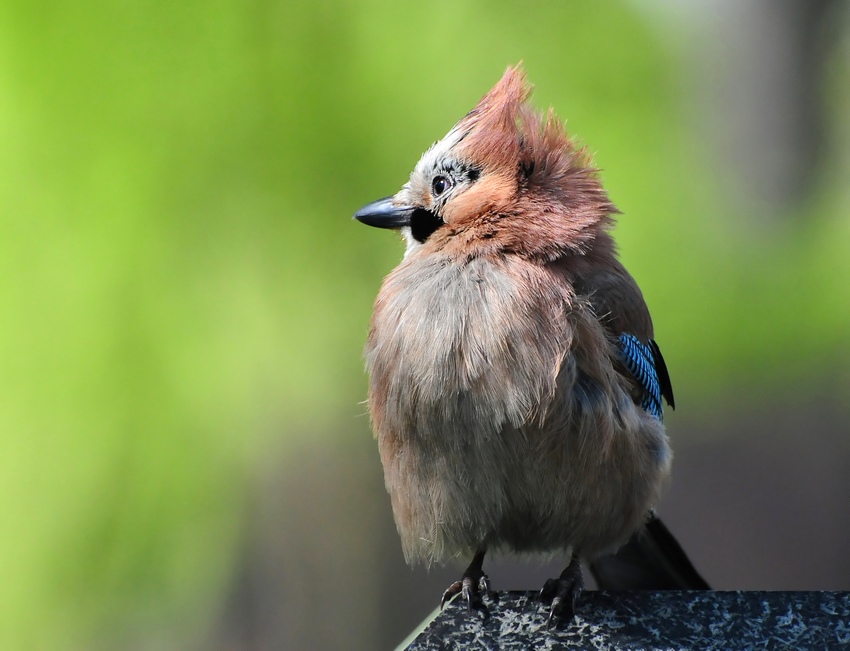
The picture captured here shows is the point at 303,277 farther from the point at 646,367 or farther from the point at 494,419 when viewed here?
the point at 494,419

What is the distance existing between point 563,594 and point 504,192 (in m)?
0.83

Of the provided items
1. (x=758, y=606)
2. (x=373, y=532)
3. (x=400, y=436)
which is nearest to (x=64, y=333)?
(x=373, y=532)

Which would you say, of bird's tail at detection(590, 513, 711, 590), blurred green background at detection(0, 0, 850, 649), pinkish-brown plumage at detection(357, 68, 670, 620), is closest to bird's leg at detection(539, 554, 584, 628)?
pinkish-brown plumage at detection(357, 68, 670, 620)

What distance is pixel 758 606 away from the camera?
1544 millimetres

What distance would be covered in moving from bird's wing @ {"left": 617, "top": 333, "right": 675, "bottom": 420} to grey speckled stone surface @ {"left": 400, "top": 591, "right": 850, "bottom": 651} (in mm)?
501

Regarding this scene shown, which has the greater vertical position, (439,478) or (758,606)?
(439,478)

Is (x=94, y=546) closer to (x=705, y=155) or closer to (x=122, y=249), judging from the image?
(x=122, y=249)

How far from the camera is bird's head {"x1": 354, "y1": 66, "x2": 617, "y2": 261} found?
178cm

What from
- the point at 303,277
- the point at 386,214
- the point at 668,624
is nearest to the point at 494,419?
the point at 668,624

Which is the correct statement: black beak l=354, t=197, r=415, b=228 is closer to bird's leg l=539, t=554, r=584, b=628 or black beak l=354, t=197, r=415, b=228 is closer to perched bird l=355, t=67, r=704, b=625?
perched bird l=355, t=67, r=704, b=625

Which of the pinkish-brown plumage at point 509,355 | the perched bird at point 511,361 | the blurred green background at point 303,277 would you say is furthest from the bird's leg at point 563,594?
the blurred green background at point 303,277

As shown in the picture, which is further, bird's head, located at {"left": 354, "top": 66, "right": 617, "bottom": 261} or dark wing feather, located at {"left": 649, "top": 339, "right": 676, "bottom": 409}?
dark wing feather, located at {"left": 649, "top": 339, "right": 676, "bottom": 409}

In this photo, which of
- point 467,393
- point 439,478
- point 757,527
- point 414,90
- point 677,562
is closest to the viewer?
point 467,393

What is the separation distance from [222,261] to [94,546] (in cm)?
108
